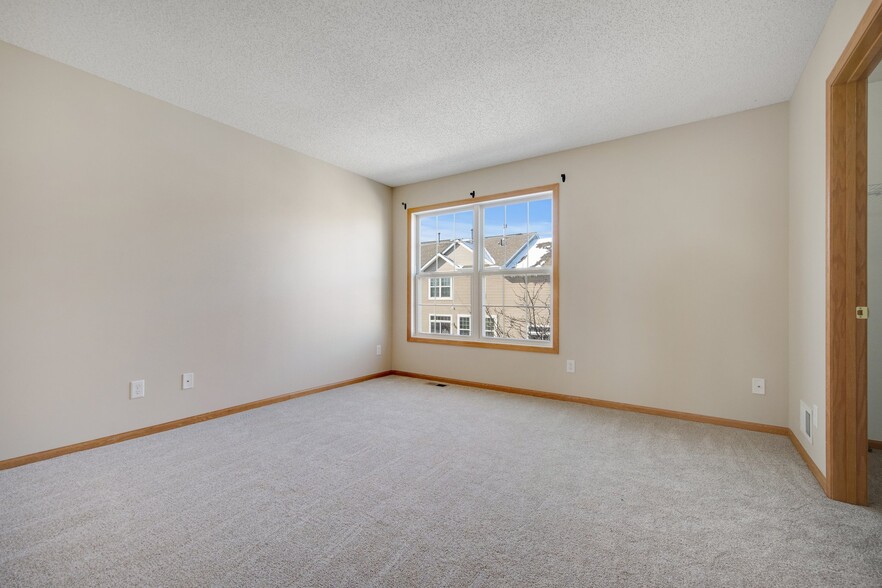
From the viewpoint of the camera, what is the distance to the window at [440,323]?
16.0ft

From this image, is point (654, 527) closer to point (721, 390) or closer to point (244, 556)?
point (244, 556)

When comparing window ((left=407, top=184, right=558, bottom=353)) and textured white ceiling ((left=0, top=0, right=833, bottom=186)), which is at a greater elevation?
textured white ceiling ((left=0, top=0, right=833, bottom=186))

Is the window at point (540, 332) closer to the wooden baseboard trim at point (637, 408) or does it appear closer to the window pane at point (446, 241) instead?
the wooden baseboard trim at point (637, 408)

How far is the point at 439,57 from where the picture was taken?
7.92 ft

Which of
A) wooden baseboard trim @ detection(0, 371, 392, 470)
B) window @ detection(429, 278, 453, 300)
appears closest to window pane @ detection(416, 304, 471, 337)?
window @ detection(429, 278, 453, 300)

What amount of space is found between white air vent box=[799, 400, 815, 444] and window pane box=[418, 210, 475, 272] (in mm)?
3103

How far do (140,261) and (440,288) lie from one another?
9.86ft

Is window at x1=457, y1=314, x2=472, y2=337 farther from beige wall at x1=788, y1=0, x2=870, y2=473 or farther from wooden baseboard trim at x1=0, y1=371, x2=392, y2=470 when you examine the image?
beige wall at x1=788, y1=0, x2=870, y2=473

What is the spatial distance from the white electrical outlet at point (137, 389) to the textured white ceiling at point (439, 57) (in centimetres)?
212

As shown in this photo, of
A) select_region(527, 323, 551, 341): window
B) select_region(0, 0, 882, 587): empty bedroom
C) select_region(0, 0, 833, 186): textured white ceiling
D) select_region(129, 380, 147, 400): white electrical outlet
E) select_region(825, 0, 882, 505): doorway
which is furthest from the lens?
select_region(527, 323, 551, 341): window

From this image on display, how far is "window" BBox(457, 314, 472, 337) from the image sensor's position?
4.66m

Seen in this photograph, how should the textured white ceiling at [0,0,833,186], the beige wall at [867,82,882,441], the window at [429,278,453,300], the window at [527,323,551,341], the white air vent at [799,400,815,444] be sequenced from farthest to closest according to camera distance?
the window at [429,278,453,300] < the window at [527,323,551,341] < the beige wall at [867,82,882,441] < the white air vent at [799,400,815,444] < the textured white ceiling at [0,0,833,186]

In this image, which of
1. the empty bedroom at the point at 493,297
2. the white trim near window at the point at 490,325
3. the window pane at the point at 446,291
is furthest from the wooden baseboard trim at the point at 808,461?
the window pane at the point at 446,291

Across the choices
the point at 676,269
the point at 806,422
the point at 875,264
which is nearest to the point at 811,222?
the point at 875,264
